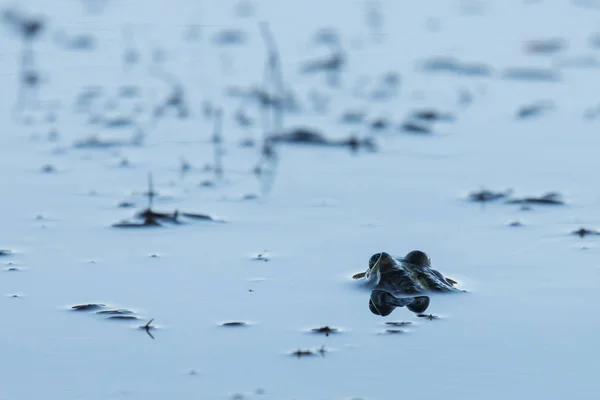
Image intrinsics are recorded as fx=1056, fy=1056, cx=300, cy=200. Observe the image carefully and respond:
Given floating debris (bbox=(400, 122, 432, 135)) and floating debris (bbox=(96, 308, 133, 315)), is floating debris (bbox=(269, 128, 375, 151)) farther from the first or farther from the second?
floating debris (bbox=(96, 308, 133, 315))

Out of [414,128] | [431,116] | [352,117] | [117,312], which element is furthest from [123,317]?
[431,116]

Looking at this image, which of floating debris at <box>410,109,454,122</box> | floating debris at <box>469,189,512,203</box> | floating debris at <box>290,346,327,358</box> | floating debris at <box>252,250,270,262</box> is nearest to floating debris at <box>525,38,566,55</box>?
floating debris at <box>410,109,454,122</box>

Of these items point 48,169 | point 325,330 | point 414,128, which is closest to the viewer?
point 325,330

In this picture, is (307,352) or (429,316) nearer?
(307,352)

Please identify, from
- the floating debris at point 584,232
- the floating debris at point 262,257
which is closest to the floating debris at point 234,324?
the floating debris at point 262,257

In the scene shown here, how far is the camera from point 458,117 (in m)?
7.23

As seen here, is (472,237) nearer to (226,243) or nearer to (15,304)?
(226,243)

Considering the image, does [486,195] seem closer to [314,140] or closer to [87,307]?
[314,140]

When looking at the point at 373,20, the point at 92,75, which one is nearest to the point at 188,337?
the point at 92,75

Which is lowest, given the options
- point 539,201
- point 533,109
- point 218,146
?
point 539,201

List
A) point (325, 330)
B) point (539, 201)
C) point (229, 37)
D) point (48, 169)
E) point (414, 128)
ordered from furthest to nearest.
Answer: point (229, 37), point (414, 128), point (48, 169), point (539, 201), point (325, 330)

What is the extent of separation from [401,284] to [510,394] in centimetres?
98

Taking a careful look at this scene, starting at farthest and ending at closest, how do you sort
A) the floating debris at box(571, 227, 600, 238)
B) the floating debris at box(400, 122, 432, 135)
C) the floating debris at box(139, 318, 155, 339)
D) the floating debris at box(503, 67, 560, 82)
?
the floating debris at box(503, 67, 560, 82) < the floating debris at box(400, 122, 432, 135) < the floating debris at box(571, 227, 600, 238) < the floating debris at box(139, 318, 155, 339)

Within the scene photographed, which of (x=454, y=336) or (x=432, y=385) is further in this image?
(x=454, y=336)
